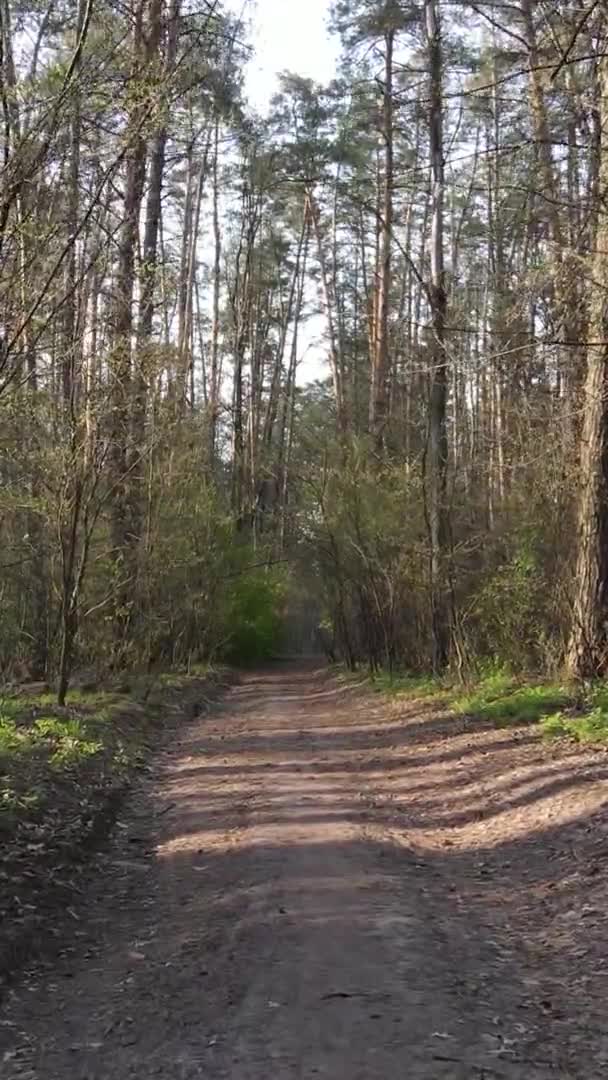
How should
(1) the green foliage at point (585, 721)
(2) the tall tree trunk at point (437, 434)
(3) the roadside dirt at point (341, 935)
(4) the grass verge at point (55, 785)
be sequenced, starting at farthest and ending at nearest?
(2) the tall tree trunk at point (437, 434)
(1) the green foliage at point (585, 721)
(4) the grass verge at point (55, 785)
(3) the roadside dirt at point (341, 935)

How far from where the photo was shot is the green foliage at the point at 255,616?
31.8 meters

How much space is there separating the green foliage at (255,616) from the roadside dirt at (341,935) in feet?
71.3

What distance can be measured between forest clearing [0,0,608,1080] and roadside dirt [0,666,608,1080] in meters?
0.03

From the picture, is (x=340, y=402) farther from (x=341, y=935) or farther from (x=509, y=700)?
(x=341, y=935)

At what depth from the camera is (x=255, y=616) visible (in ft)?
112

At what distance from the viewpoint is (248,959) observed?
4789 mm

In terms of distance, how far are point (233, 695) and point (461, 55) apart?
46.5ft

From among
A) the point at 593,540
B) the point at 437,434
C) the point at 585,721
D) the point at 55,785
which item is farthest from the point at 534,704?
the point at 437,434

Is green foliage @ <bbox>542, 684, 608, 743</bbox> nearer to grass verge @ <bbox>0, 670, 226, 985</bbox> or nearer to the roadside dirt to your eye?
the roadside dirt

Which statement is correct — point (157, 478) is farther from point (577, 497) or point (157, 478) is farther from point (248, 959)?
point (248, 959)

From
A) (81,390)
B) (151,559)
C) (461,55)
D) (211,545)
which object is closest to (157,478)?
(151,559)

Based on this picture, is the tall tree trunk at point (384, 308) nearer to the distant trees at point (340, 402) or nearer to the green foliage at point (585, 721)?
the distant trees at point (340, 402)

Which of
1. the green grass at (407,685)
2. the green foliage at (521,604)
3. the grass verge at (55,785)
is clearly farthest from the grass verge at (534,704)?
the grass verge at (55,785)

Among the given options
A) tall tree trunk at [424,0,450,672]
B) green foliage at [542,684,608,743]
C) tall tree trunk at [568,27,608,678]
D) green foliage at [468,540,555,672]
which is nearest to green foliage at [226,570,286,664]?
tall tree trunk at [424,0,450,672]
